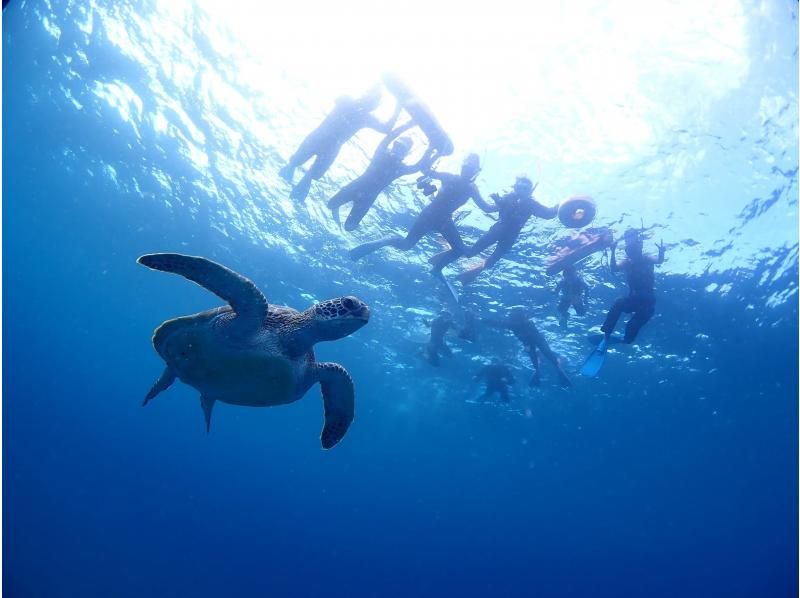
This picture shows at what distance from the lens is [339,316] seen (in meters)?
4.12

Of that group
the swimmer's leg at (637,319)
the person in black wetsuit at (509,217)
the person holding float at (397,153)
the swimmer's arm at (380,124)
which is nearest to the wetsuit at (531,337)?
the swimmer's leg at (637,319)

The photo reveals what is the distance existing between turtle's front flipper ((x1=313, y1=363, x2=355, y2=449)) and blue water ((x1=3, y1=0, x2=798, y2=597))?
711cm

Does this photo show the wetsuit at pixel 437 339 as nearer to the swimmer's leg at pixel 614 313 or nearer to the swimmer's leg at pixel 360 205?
the swimmer's leg at pixel 614 313

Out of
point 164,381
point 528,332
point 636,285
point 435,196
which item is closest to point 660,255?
point 636,285

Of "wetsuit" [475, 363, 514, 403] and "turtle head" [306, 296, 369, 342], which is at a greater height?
"wetsuit" [475, 363, 514, 403]

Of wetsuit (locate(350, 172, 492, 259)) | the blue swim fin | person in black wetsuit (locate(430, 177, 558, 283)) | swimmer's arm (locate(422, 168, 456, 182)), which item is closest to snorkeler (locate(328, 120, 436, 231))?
swimmer's arm (locate(422, 168, 456, 182))

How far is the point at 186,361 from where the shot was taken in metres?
5.14

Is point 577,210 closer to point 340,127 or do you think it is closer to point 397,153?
point 397,153

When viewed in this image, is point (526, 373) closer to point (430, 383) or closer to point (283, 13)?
point (430, 383)

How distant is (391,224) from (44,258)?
3531 cm

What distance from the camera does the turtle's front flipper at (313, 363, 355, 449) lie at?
17.1 feet

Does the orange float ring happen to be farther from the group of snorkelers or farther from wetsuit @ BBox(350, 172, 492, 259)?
wetsuit @ BBox(350, 172, 492, 259)

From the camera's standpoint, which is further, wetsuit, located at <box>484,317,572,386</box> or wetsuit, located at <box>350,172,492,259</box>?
wetsuit, located at <box>484,317,572,386</box>

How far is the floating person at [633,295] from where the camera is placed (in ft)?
36.7
